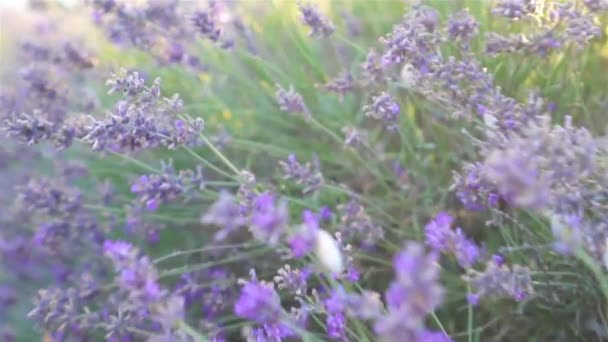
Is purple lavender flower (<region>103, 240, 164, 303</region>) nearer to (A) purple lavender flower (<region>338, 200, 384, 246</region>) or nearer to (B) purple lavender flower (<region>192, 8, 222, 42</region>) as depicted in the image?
(A) purple lavender flower (<region>338, 200, 384, 246</region>)

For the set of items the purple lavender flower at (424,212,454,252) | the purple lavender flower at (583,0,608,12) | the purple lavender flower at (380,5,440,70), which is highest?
the purple lavender flower at (583,0,608,12)

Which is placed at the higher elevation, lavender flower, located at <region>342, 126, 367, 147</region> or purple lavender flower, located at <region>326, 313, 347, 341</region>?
lavender flower, located at <region>342, 126, 367, 147</region>

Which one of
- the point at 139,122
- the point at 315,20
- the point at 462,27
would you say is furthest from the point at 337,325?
the point at 315,20

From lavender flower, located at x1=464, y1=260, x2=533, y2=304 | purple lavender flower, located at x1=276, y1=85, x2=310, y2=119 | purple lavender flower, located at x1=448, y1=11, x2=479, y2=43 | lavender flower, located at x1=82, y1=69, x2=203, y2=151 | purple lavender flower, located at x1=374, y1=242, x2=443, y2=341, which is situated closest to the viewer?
purple lavender flower, located at x1=374, y1=242, x2=443, y2=341

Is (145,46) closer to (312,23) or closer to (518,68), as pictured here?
(312,23)

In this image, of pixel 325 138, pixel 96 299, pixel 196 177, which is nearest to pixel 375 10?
pixel 325 138

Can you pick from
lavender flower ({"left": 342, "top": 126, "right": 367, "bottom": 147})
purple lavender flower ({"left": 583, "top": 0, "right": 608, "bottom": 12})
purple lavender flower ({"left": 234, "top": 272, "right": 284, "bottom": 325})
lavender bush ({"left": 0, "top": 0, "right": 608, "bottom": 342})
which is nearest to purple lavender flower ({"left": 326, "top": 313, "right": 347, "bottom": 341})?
lavender bush ({"left": 0, "top": 0, "right": 608, "bottom": 342})

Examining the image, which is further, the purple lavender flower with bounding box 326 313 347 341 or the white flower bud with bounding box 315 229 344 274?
the purple lavender flower with bounding box 326 313 347 341

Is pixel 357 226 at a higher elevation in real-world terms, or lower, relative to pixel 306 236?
lower

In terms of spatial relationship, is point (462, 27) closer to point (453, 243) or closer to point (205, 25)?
point (453, 243)
